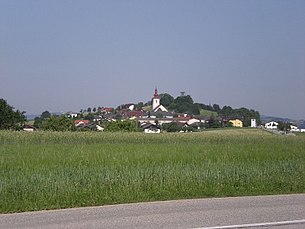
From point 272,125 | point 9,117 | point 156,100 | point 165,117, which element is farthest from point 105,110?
point 9,117

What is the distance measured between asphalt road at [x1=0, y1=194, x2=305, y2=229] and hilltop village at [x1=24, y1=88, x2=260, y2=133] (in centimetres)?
7373

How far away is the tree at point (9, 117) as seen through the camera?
277ft

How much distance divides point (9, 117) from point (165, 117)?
196 ft

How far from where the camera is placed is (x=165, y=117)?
448ft

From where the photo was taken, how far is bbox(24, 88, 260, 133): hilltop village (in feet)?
313

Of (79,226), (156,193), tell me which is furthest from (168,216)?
(156,193)

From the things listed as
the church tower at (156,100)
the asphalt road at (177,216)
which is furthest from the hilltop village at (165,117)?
the asphalt road at (177,216)

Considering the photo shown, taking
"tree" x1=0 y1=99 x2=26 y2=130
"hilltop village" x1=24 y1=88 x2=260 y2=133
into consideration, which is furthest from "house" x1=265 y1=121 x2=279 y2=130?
"tree" x1=0 y1=99 x2=26 y2=130

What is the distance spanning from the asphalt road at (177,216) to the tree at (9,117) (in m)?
76.4

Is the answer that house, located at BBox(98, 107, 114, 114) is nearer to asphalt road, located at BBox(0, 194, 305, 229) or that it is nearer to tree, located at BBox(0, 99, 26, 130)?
tree, located at BBox(0, 99, 26, 130)

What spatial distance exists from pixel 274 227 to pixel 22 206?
5.74 m

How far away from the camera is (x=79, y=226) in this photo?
27.8 ft

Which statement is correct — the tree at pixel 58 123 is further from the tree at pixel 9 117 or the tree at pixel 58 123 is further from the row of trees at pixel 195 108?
the row of trees at pixel 195 108

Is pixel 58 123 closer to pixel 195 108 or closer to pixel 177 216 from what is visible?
pixel 177 216
